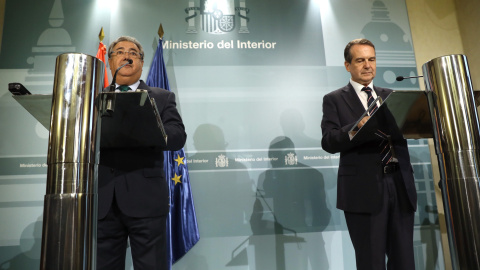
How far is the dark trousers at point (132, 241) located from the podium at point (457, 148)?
45.8 inches

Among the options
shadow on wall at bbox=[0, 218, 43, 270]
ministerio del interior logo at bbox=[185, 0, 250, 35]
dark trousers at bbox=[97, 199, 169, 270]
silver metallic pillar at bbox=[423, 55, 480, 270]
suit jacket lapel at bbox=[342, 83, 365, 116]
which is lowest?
shadow on wall at bbox=[0, 218, 43, 270]

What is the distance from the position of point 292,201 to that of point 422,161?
4.27ft

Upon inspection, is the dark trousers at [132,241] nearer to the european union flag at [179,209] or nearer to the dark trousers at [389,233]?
the dark trousers at [389,233]

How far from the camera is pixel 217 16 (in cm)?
346

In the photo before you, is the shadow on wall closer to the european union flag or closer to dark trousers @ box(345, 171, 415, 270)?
the european union flag

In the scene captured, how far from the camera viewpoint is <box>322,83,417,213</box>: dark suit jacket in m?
1.78

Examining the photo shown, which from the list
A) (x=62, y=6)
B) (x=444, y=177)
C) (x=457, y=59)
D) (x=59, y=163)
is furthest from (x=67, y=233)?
(x=62, y=6)

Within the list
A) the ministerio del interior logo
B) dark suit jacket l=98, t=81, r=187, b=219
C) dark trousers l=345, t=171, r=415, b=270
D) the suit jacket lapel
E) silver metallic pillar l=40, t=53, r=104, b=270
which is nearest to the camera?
silver metallic pillar l=40, t=53, r=104, b=270

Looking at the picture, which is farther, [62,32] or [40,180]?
[62,32]

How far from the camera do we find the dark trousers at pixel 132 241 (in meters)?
1.59

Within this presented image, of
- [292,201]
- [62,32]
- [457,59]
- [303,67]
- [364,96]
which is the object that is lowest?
[292,201]

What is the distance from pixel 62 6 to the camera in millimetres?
3328

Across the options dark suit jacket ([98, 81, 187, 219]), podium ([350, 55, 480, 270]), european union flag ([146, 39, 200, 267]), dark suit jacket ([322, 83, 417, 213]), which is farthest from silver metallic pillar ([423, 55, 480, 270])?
european union flag ([146, 39, 200, 267])

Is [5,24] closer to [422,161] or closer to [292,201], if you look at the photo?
[292,201]
